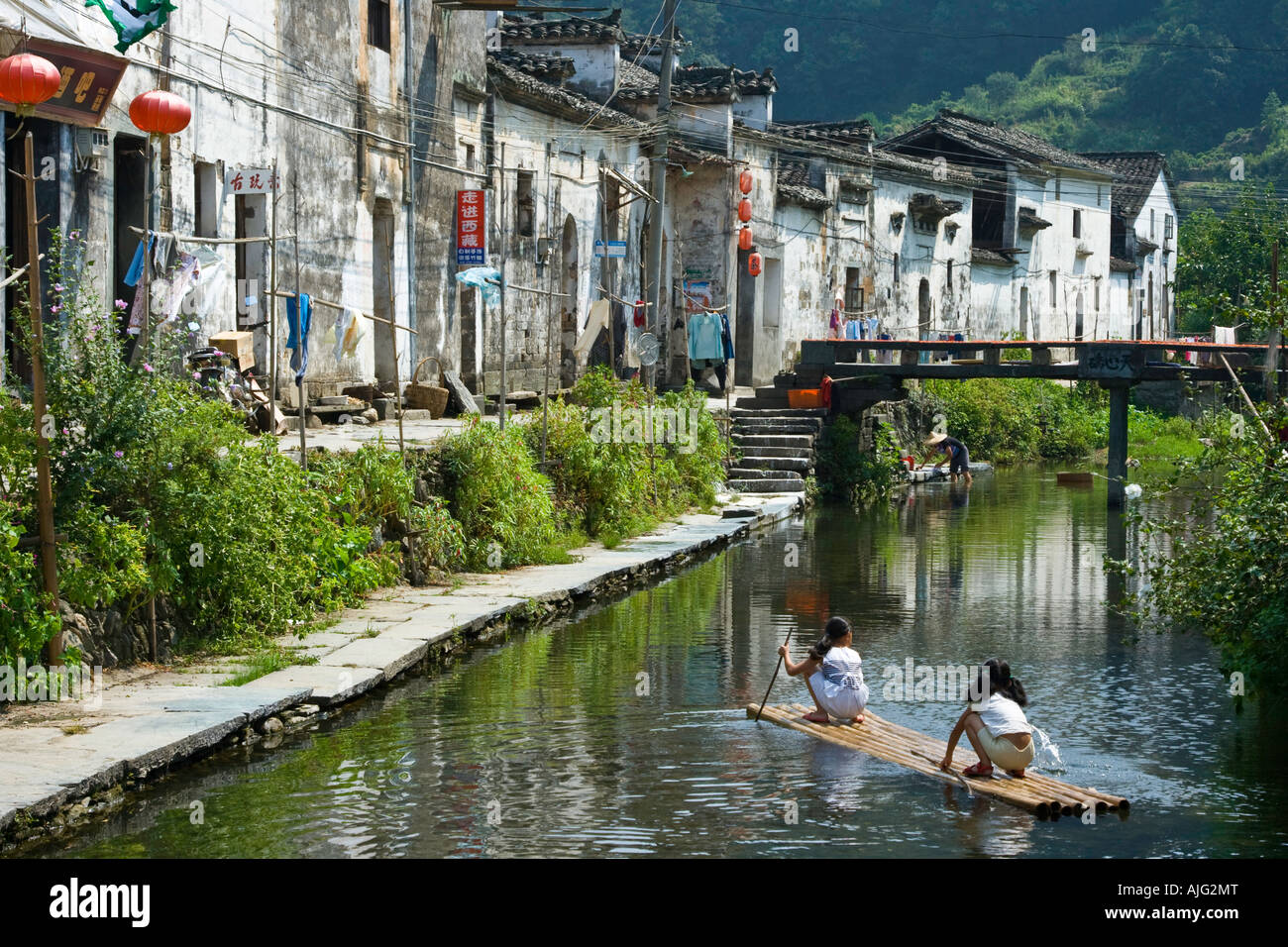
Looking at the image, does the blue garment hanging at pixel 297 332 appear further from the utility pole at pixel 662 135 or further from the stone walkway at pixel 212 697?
the utility pole at pixel 662 135

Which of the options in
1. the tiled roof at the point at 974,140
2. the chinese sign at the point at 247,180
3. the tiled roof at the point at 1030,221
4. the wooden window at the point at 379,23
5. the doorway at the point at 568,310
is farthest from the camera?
the tiled roof at the point at 1030,221

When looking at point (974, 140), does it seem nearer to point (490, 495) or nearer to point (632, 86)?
point (632, 86)

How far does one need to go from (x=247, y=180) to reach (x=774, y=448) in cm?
1187

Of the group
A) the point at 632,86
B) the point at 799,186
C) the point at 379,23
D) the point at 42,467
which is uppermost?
the point at 632,86

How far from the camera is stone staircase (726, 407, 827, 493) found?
1008 inches

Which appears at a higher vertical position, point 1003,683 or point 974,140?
point 974,140

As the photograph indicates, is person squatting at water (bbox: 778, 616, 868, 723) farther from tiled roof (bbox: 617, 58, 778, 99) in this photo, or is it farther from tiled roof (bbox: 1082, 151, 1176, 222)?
tiled roof (bbox: 1082, 151, 1176, 222)

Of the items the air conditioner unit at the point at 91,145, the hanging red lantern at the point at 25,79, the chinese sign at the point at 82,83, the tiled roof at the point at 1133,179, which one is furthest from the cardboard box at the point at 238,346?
the tiled roof at the point at 1133,179

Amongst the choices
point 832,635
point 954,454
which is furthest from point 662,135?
point 832,635

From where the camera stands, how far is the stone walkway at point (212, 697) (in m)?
8.10

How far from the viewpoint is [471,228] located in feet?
76.2

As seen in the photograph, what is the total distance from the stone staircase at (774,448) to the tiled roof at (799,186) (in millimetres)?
6989

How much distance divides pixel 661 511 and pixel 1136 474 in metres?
12.8

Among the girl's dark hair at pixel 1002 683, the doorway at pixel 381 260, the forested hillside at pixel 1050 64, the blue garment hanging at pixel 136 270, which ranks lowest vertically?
the girl's dark hair at pixel 1002 683
